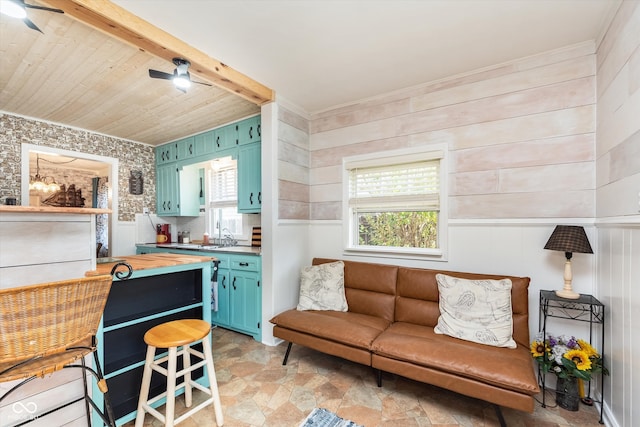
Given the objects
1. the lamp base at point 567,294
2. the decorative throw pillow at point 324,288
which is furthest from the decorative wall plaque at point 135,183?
the lamp base at point 567,294

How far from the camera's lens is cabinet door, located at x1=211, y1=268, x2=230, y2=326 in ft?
11.1

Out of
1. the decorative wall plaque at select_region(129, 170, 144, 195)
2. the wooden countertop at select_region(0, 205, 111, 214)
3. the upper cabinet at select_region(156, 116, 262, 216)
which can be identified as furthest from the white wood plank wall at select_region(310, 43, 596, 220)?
the decorative wall plaque at select_region(129, 170, 144, 195)

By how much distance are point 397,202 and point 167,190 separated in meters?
3.66

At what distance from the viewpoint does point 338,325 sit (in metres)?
2.32

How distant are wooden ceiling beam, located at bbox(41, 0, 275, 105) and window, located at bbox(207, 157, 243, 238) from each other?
183cm

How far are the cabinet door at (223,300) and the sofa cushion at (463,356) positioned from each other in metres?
1.98

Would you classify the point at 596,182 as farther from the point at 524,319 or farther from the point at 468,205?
the point at 524,319

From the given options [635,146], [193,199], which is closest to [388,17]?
[635,146]

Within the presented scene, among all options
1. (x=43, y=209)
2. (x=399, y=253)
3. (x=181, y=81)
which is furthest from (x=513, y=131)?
(x=43, y=209)

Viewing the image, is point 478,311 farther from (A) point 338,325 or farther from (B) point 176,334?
(B) point 176,334

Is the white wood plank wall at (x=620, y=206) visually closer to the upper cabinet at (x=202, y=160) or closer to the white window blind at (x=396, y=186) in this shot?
the white window blind at (x=396, y=186)

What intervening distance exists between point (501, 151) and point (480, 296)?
1.21 m

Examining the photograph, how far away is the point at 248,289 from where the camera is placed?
10.4 ft

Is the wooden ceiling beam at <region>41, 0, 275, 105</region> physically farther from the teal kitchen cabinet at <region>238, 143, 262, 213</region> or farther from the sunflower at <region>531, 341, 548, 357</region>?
the sunflower at <region>531, 341, 548, 357</region>
